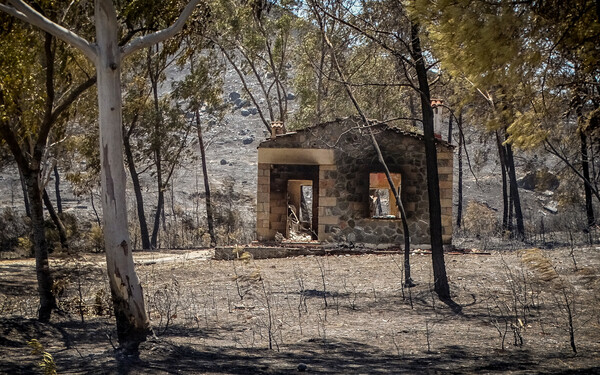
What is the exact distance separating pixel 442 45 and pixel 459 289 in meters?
5.11

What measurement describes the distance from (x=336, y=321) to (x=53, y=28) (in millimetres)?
5495

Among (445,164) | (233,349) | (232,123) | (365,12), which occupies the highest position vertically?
(232,123)

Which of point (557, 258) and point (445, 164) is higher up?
point (445, 164)

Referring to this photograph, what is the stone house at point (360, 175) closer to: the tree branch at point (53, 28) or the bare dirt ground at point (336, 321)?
the bare dirt ground at point (336, 321)

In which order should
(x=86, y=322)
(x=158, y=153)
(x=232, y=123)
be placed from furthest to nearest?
1. (x=232, y=123)
2. (x=158, y=153)
3. (x=86, y=322)

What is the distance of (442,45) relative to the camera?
9.87m

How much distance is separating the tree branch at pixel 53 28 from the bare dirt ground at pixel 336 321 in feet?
11.5

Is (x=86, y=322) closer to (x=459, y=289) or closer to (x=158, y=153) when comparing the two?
(x=459, y=289)

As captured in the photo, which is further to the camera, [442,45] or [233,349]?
[442,45]

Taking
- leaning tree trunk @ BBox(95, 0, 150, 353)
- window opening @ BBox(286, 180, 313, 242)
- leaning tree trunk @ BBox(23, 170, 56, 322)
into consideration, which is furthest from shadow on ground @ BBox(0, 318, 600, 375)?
window opening @ BBox(286, 180, 313, 242)

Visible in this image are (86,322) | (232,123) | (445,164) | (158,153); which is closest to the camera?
A: (86,322)

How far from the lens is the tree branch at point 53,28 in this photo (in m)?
8.34

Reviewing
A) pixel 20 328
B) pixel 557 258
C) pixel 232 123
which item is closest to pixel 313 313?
pixel 20 328

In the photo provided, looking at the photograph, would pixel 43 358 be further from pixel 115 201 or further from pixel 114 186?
pixel 114 186
